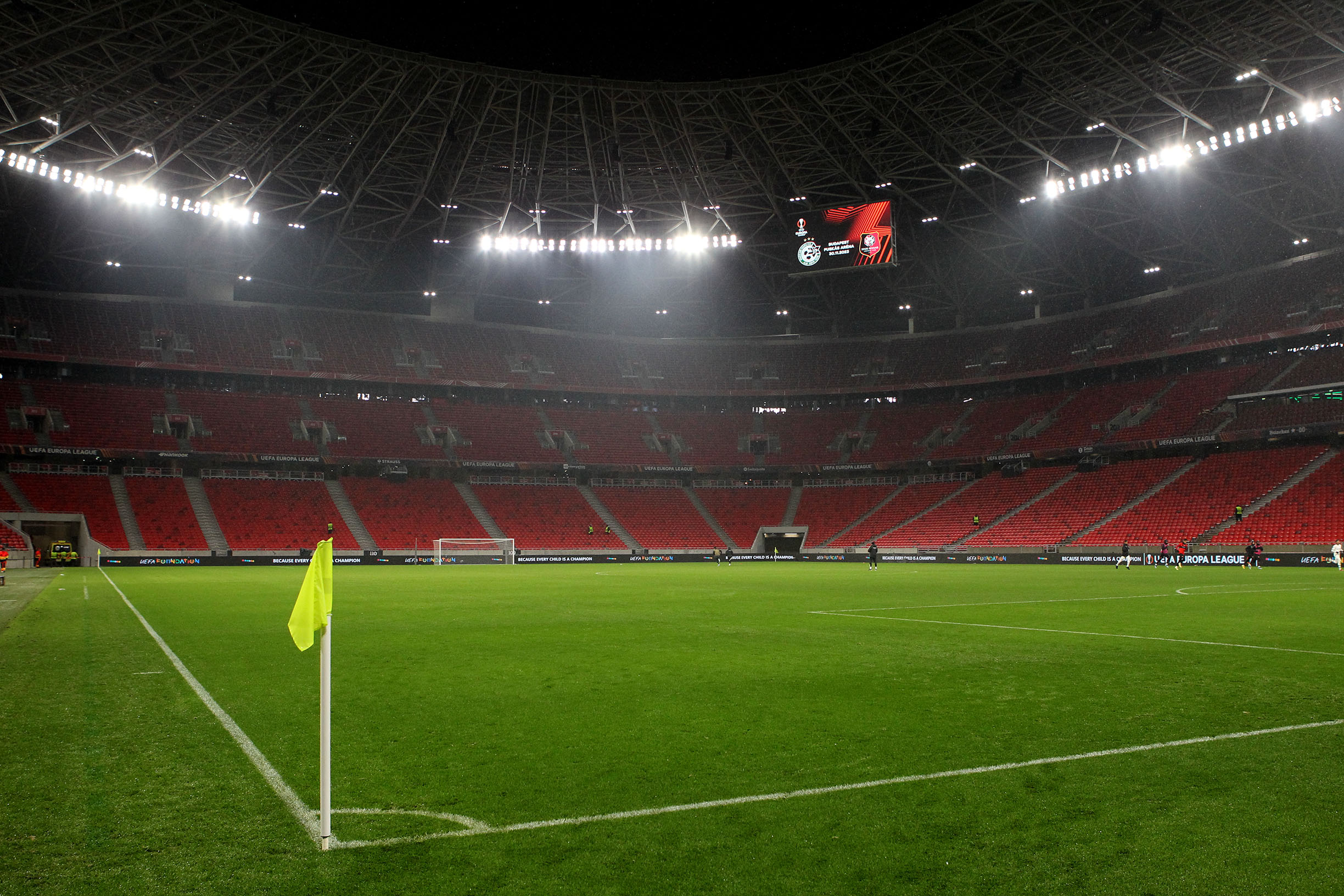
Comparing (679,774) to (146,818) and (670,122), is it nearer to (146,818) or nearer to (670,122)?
(146,818)

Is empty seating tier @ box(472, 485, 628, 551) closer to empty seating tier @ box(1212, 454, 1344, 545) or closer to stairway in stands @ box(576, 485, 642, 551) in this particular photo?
stairway in stands @ box(576, 485, 642, 551)

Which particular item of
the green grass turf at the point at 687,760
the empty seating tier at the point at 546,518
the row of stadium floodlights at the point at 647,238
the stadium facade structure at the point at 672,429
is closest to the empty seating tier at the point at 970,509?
the stadium facade structure at the point at 672,429

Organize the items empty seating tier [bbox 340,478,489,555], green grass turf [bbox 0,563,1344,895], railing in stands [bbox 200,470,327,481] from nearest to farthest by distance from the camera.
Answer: green grass turf [bbox 0,563,1344,895] < empty seating tier [bbox 340,478,489,555] < railing in stands [bbox 200,470,327,481]

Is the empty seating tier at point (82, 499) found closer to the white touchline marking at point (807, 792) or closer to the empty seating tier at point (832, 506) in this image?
the empty seating tier at point (832, 506)

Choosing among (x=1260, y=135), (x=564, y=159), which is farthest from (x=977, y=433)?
(x=564, y=159)

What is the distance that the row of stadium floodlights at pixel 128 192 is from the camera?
4647 cm

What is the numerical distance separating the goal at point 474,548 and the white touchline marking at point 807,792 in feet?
182

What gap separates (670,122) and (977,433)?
126 ft

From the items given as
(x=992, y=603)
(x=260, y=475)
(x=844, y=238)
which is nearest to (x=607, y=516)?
(x=260, y=475)

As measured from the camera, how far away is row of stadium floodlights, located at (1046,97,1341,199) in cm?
3944

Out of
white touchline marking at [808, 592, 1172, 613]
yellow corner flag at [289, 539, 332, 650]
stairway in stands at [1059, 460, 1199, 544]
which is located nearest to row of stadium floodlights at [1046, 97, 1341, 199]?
stairway in stands at [1059, 460, 1199, 544]

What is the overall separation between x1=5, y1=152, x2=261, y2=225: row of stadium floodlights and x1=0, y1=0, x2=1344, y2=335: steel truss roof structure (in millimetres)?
899

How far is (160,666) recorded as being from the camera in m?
12.1

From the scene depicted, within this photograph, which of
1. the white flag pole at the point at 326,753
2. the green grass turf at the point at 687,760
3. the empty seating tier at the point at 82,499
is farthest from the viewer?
the empty seating tier at the point at 82,499
